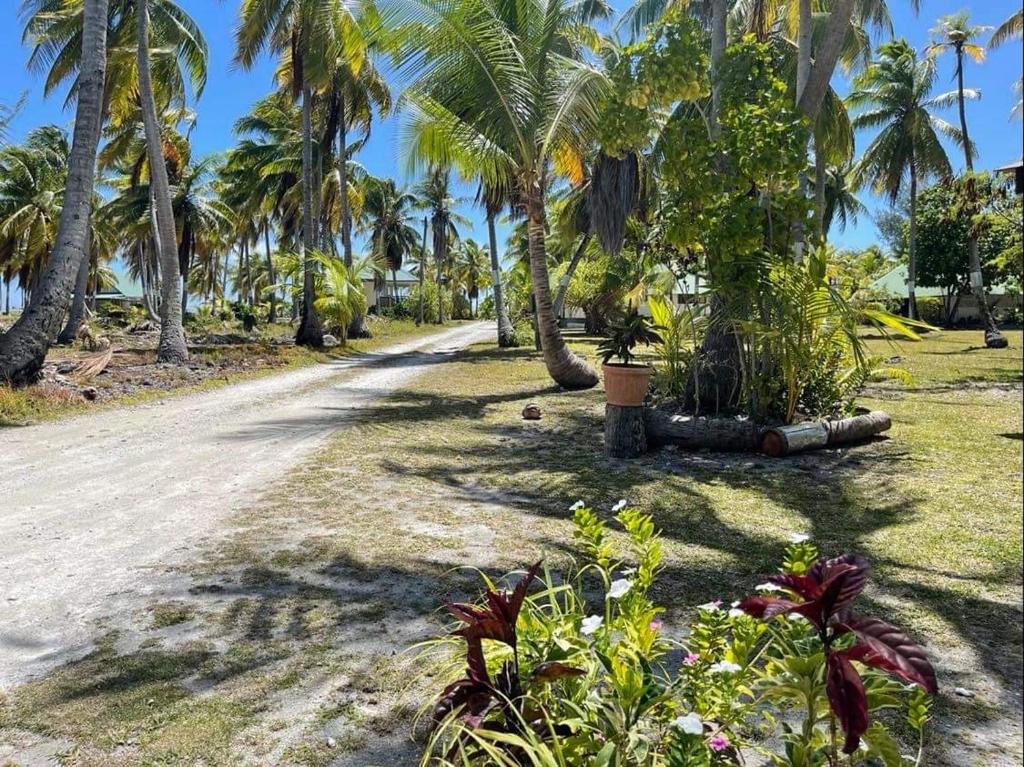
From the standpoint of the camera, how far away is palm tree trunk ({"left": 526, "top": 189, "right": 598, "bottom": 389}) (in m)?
12.1

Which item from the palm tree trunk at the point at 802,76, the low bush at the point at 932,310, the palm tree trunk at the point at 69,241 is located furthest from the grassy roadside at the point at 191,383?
the low bush at the point at 932,310

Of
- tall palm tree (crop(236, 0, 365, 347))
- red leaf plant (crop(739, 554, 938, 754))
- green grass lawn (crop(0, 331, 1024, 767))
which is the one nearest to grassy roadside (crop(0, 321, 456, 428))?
tall palm tree (crop(236, 0, 365, 347))

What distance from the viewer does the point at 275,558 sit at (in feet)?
13.1

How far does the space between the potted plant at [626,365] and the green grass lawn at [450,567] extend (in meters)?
0.63

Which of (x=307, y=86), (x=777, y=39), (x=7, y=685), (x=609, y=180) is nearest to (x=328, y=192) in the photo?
(x=307, y=86)

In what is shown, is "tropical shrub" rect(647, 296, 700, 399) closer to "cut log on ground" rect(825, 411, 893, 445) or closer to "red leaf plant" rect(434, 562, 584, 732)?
"cut log on ground" rect(825, 411, 893, 445)

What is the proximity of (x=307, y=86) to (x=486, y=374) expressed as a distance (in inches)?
429

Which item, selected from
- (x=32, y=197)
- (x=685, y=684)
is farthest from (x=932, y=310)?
(x=32, y=197)

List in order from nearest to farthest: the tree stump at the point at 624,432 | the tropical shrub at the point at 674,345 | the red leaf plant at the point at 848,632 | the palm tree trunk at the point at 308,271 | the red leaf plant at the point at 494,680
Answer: the red leaf plant at the point at 848,632 < the red leaf plant at the point at 494,680 < the tree stump at the point at 624,432 < the tropical shrub at the point at 674,345 < the palm tree trunk at the point at 308,271

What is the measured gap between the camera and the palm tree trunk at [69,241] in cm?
1002

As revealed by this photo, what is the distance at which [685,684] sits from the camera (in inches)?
73.6

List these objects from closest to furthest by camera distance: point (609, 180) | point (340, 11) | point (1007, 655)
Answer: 1. point (1007, 655)
2. point (340, 11)
3. point (609, 180)

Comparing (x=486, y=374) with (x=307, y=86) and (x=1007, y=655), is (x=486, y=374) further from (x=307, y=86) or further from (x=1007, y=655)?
(x=1007, y=655)

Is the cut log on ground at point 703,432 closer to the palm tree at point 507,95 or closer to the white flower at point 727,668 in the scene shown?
the palm tree at point 507,95
